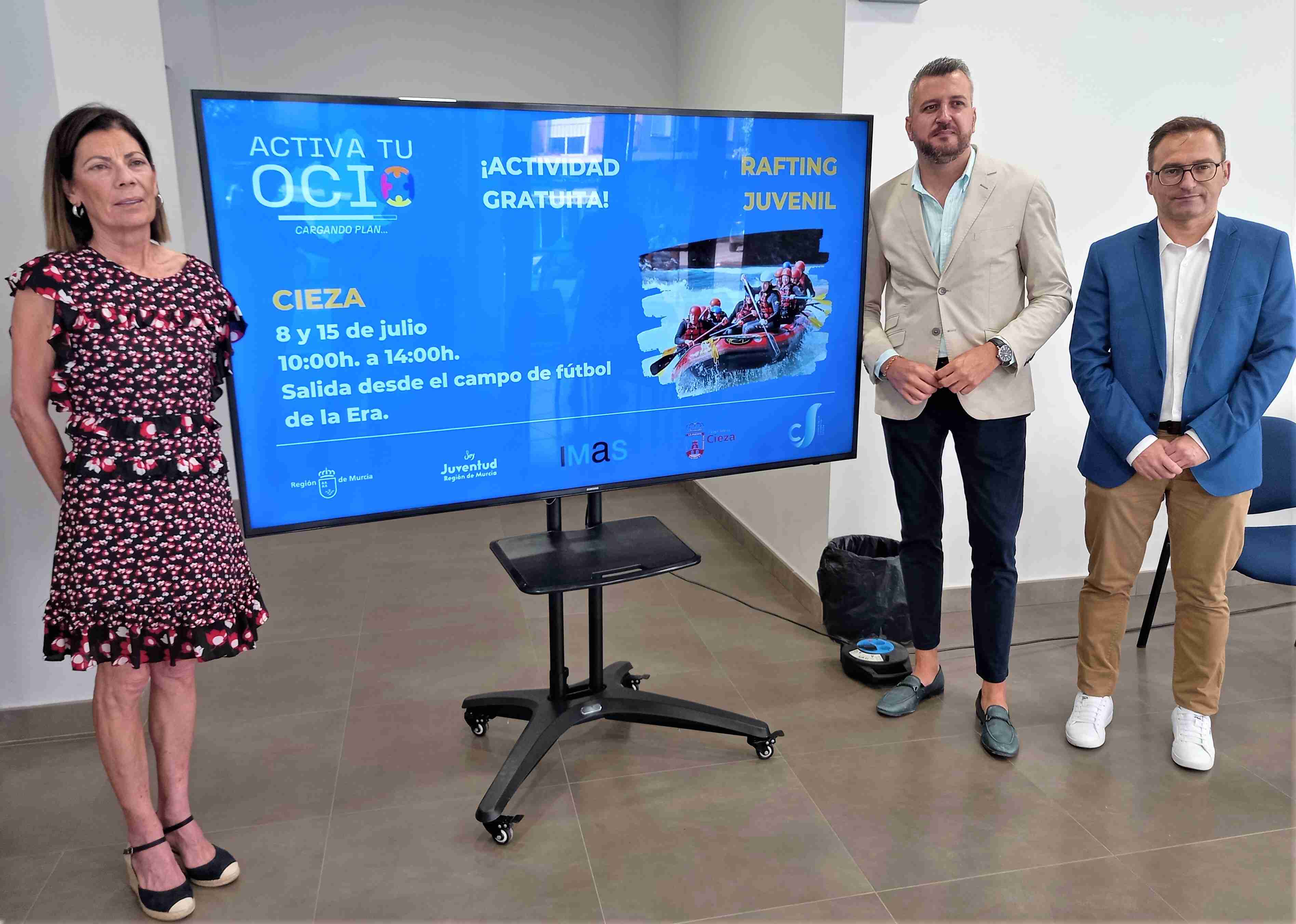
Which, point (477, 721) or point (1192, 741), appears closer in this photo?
point (1192, 741)

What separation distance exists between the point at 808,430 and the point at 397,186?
124 centimetres

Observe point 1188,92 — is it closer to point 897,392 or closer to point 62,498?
point 897,392

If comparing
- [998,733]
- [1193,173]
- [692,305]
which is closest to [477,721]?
[692,305]

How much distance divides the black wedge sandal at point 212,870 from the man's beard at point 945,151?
7.87ft

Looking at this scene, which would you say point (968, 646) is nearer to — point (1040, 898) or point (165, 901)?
point (1040, 898)

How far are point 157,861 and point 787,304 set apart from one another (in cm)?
195

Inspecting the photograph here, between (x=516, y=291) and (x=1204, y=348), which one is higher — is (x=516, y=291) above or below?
above

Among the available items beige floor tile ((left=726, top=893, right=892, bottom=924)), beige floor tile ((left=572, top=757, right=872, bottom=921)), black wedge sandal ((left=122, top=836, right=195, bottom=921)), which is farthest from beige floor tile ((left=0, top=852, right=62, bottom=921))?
beige floor tile ((left=726, top=893, right=892, bottom=924))

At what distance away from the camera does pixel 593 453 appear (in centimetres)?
239

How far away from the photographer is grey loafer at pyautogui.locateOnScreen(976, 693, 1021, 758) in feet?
8.45

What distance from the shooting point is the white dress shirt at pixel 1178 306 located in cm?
246

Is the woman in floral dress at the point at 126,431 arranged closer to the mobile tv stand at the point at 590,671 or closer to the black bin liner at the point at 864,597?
the mobile tv stand at the point at 590,671

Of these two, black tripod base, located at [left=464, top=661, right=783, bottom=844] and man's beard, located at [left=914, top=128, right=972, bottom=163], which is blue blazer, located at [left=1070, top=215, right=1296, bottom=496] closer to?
man's beard, located at [left=914, top=128, right=972, bottom=163]

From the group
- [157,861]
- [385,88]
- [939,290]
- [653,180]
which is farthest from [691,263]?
[385,88]
